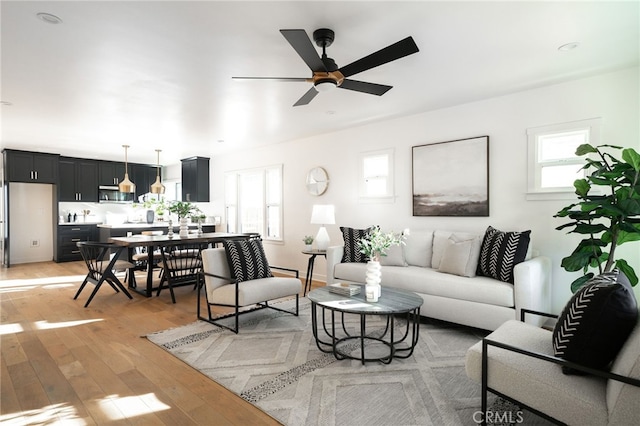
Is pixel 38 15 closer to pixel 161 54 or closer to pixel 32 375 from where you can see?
pixel 161 54

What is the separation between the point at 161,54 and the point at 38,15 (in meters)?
0.78

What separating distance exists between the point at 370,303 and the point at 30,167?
26.8 ft

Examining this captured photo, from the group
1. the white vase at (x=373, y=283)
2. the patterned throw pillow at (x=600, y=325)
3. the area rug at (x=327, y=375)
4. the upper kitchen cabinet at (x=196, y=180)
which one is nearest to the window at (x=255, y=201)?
the upper kitchen cabinet at (x=196, y=180)

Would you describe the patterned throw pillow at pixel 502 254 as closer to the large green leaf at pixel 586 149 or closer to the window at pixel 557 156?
the window at pixel 557 156

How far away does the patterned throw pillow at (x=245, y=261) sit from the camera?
12.0ft

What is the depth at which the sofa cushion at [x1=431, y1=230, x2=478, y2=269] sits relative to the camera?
3.93 metres

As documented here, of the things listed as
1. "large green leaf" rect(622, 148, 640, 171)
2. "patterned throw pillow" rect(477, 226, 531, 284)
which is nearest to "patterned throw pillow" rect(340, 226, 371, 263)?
"patterned throw pillow" rect(477, 226, 531, 284)

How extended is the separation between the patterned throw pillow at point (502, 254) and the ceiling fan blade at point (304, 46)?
245cm

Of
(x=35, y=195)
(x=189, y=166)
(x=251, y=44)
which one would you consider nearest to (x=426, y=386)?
(x=251, y=44)

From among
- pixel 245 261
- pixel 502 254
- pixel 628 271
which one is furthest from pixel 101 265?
pixel 628 271

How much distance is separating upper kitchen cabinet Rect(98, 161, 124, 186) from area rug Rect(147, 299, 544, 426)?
6.69 meters

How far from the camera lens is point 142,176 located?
9.14 m

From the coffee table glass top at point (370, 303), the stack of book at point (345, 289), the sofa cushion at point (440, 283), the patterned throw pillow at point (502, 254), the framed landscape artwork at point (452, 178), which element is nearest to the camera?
the coffee table glass top at point (370, 303)

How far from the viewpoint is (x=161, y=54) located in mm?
2805
